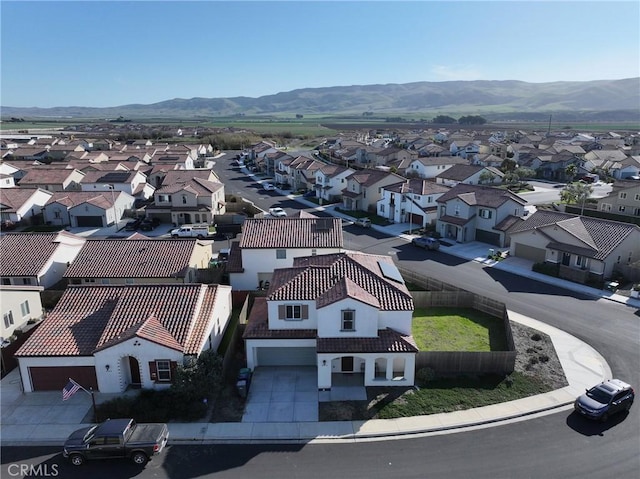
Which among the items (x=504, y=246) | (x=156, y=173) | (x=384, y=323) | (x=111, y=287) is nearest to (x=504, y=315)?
(x=384, y=323)

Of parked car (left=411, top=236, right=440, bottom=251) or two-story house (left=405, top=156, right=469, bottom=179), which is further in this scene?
two-story house (left=405, top=156, right=469, bottom=179)

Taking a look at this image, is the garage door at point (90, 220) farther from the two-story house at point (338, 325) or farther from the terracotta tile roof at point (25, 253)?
the two-story house at point (338, 325)

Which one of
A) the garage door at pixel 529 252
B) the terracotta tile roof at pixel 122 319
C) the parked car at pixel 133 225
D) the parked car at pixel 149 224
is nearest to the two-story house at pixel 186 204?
the parked car at pixel 149 224

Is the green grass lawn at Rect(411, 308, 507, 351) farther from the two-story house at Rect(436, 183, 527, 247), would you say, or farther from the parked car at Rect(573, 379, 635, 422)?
the two-story house at Rect(436, 183, 527, 247)

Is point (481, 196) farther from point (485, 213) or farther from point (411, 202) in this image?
point (411, 202)

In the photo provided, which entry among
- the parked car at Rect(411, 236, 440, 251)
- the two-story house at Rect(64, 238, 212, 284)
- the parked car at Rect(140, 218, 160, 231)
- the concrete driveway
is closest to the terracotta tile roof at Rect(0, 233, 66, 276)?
the two-story house at Rect(64, 238, 212, 284)

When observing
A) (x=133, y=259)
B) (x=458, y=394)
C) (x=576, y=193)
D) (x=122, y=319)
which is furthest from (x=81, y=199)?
(x=576, y=193)

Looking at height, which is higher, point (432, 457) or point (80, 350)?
point (80, 350)

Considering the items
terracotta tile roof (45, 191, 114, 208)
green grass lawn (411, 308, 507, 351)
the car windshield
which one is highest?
terracotta tile roof (45, 191, 114, 208)

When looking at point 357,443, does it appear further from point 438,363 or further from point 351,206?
point 351,206
